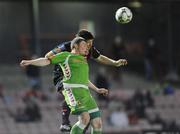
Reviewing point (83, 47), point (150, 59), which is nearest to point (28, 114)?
point (150, 59)

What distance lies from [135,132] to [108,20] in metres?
5.99

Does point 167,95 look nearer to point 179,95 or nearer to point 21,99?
point 179,95

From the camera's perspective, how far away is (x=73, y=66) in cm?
998

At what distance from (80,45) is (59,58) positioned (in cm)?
37

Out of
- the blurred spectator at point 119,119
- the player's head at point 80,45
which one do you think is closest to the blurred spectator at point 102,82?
the blurred spectator at point 119,119

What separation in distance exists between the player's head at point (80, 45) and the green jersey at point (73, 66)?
0.09 m

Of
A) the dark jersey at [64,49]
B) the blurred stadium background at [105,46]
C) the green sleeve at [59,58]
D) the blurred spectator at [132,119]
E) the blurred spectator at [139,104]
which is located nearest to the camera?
the green sleeve at [59,58]

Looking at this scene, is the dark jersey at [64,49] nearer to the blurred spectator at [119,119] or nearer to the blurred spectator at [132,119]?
the blurred spectator at [119,119]

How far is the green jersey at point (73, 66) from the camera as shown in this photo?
996cm

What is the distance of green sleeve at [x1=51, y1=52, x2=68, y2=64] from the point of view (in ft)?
32.6

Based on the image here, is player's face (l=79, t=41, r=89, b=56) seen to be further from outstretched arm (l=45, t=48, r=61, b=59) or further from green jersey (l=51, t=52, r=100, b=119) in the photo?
outstretched arm (l=45, t=48, r=61, b=59)

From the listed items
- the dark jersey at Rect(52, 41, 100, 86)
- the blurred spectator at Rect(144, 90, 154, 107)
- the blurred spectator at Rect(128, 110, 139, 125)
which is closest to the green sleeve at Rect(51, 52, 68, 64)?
the dark jersey at Rect(52, 41, 100, 86)

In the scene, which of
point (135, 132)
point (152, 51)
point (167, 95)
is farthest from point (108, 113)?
point (152, 51)

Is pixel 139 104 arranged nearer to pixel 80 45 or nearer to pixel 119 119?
pixel 119 119
